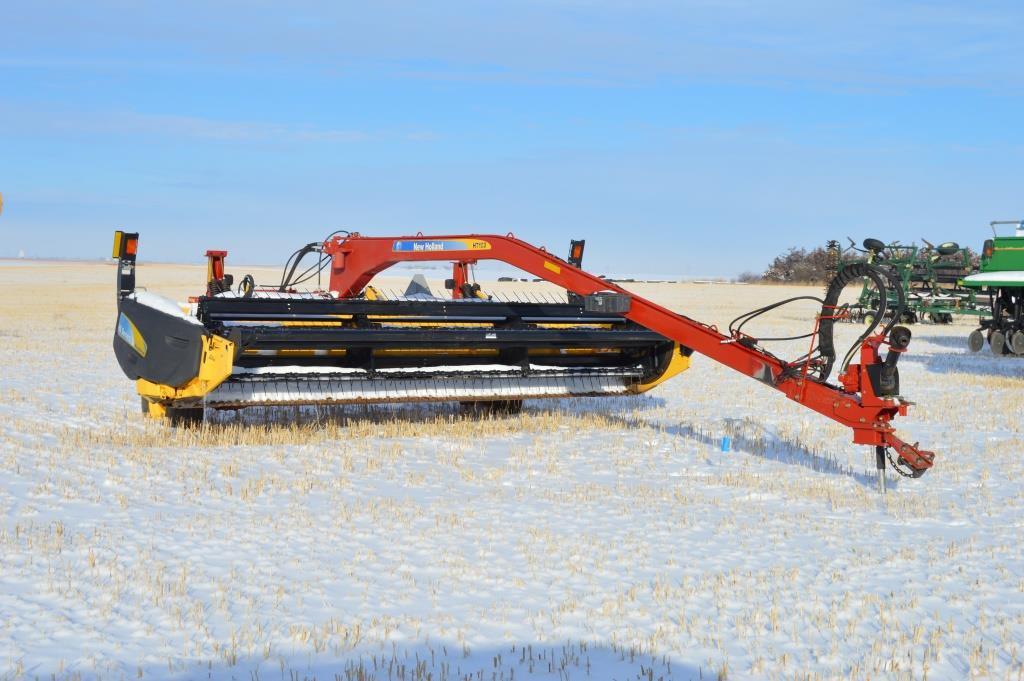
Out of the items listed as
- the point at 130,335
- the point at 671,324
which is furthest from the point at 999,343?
the point at 130,335

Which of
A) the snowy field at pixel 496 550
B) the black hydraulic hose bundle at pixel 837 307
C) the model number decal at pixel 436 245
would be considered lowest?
the snowy field at pixel 496 550

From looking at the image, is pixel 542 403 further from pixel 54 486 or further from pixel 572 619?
pixel 572 619

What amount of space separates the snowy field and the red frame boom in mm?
502

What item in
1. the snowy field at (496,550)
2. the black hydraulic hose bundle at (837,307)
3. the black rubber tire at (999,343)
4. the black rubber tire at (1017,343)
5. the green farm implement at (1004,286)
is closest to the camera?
the snowy field at (496,550)

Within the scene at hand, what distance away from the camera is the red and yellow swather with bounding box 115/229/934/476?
7047mm

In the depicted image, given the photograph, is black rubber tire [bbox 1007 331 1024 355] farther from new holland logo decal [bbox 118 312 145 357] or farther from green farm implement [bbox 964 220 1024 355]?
new holland logo decal [bbox 118 312 145 357]

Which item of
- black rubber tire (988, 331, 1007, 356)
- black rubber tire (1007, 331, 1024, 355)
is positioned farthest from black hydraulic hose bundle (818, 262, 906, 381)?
black rubber tire (988, 331, 1007, 356)

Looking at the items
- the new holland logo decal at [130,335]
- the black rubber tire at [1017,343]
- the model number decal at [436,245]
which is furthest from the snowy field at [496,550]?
the black rubber tire at [1017,343]

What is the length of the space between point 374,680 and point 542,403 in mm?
7932

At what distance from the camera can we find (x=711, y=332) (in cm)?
812

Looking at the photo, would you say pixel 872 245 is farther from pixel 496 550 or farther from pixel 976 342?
pixel 976 342

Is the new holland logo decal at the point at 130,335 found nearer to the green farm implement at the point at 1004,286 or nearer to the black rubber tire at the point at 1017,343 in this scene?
→ the green farm implement at the point at 1004,286

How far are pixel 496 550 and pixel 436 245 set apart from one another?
15.1ft

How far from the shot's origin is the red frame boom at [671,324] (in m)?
7.06
